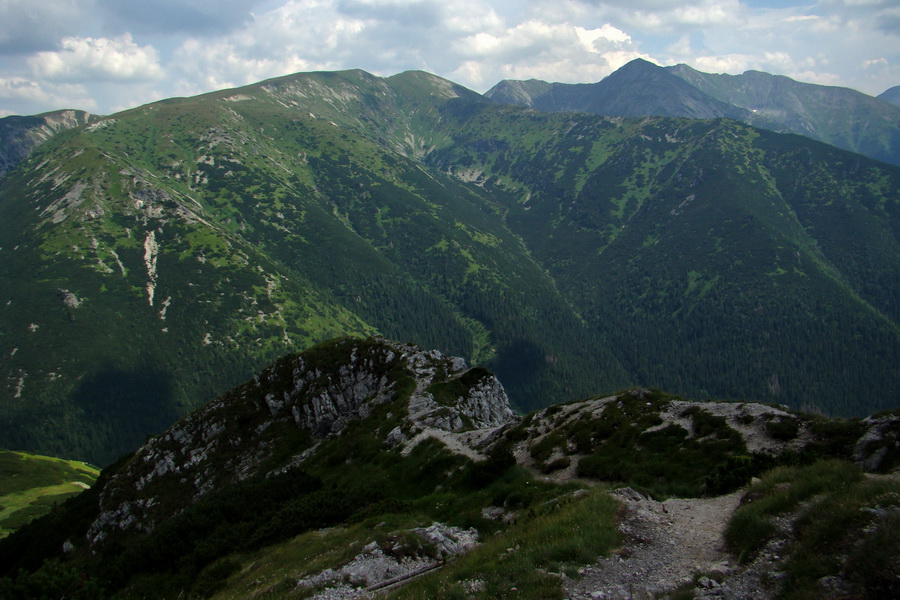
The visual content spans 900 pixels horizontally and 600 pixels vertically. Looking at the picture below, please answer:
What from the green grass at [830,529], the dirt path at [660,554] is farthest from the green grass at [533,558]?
the green grass at [830,529]

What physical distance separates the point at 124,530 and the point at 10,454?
549 ft

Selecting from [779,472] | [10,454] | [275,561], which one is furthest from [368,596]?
[10,454]

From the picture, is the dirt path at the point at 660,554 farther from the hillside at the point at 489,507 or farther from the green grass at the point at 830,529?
the green grass at the point at 830,529

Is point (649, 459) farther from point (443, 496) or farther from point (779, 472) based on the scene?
point (443, 496)

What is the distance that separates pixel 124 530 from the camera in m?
76.3

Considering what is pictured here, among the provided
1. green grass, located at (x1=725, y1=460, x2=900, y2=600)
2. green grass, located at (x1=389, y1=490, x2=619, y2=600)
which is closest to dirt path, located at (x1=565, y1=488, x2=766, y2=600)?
green grass, located at (x1=389, y1=490, x2=619, y2=600)

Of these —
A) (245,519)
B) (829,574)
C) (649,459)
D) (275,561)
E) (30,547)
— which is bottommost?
(30,547)

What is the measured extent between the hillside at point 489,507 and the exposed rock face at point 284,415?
55 cm

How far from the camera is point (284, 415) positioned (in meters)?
89.4

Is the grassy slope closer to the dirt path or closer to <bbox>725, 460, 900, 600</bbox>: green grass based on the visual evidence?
the dirt path

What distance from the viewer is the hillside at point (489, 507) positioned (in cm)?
1747

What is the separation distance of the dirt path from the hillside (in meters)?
0.11

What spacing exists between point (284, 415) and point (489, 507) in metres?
66.7

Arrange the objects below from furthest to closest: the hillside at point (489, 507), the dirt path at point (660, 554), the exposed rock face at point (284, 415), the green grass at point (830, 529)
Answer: the exposed rock face at point (284, 415)
the hillside at point (489, 507)
the dirt path at point (660, 554)
the green grass at point (830, 529)
